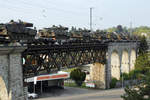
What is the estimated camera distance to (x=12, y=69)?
19.0m

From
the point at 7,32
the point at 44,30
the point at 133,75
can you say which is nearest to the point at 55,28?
the point at 44,30

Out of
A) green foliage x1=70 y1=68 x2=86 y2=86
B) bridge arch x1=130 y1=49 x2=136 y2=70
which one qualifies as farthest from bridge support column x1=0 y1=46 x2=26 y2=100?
bridge arch x1=130 y1=49 x2=136 y2=70

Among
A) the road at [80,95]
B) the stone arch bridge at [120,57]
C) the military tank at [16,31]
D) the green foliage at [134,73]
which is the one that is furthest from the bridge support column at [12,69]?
the green foliage at [134,73]

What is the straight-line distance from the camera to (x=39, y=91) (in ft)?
117

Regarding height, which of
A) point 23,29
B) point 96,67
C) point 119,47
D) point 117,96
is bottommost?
point 117,96

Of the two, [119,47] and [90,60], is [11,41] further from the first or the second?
[119,47]

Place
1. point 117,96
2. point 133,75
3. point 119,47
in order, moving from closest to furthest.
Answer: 1. point 117,96
2. point 119,47
3. point 133,75

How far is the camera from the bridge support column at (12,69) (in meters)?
18.1

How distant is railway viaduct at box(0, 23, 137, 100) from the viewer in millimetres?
18562

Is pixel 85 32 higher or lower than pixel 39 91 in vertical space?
higher

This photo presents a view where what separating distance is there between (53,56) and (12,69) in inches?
310

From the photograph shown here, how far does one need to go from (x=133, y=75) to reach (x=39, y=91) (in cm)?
2178

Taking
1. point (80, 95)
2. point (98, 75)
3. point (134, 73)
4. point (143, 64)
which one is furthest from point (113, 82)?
point (143, 64)

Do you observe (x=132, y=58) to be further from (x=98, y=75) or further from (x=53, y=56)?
(x=53, y=56)
